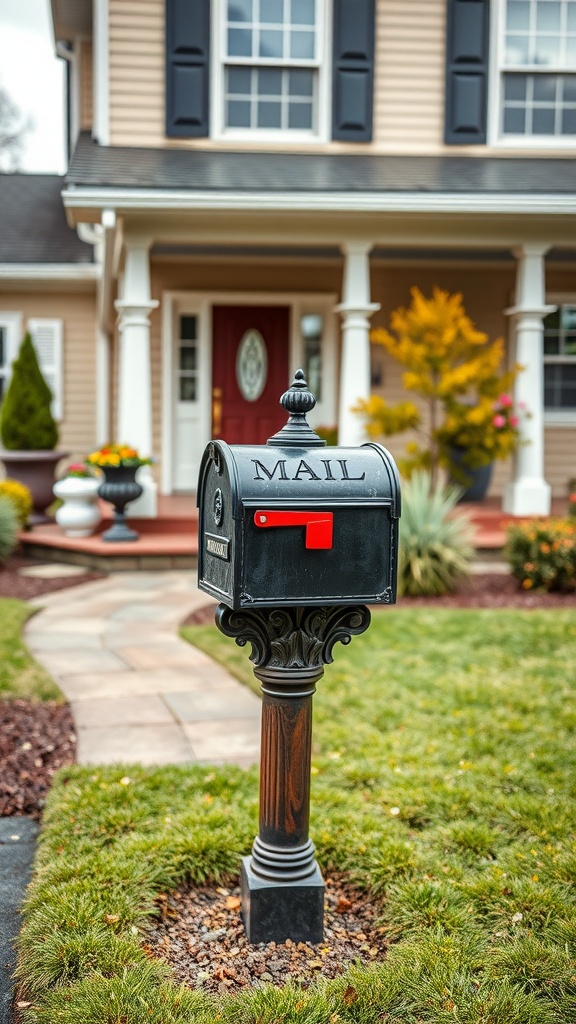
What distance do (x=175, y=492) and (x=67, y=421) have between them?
4.10m

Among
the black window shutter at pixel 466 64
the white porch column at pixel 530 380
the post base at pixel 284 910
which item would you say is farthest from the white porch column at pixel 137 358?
the post base at pixel 284 910

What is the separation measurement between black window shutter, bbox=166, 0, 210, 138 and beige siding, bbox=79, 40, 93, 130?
12.8 ft

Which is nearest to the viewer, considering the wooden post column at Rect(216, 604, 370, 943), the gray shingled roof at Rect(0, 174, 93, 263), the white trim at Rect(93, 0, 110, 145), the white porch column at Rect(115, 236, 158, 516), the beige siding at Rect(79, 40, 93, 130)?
the wooden post column at Rect(216, 604, 370, 943)

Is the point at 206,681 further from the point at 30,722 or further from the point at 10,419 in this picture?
the point at 10,419

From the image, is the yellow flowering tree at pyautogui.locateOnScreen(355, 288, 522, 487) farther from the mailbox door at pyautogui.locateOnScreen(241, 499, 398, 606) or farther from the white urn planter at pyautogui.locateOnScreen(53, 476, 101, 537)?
the mailbox door at pyautogui.locateOnScreen(241, 499, 398, 606)

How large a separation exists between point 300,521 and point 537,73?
9.82m

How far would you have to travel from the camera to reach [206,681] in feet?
16.4

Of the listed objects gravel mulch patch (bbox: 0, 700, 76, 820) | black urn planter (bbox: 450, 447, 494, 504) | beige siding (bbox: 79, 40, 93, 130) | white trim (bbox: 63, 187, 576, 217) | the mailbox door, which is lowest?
gravel mulch patch (bbox: 0, 700, 76, 820)

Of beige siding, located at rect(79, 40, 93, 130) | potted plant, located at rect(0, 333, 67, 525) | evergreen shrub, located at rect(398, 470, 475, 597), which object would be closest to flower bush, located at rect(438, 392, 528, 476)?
evergreen shrub, located at rect(398, 470, 475, 597)

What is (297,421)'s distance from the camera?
8.46 ft

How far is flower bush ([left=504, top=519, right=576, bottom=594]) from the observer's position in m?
6.98

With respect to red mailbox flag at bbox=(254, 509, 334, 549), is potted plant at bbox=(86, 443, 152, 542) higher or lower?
lower

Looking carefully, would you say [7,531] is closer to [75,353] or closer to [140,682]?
[140,682]

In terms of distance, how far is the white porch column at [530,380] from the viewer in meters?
9.30
